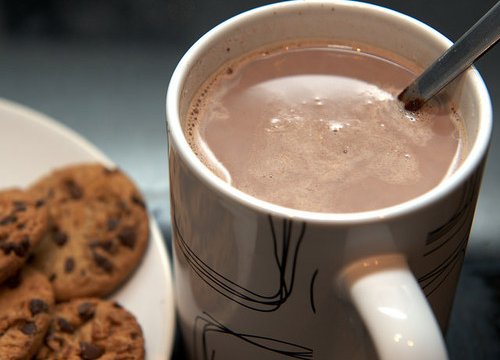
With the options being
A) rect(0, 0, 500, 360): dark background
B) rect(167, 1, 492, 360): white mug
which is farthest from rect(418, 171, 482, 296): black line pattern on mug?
rect(0, 0, 500, 360): dark background

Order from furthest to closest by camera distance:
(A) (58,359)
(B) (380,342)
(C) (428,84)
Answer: (A) (58,359)
(C) (428,84)
(B) (380,342)

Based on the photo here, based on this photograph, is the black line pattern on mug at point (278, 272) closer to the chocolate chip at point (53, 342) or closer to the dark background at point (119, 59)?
the chocolate chip at point (53, 342)

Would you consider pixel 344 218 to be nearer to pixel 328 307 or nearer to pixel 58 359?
pixel 328 307

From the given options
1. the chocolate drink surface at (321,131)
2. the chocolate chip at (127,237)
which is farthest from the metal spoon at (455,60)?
the chocolate chip at (127,237)

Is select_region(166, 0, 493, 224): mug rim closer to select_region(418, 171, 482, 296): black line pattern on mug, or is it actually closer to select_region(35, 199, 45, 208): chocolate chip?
select_region(418, 171, 482, 296): black line pattern on mug

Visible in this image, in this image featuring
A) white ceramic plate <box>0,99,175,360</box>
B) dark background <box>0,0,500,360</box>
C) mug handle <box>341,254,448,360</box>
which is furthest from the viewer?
dark background <box>0,0,500,360</box>

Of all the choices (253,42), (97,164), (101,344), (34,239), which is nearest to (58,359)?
(101,344)
